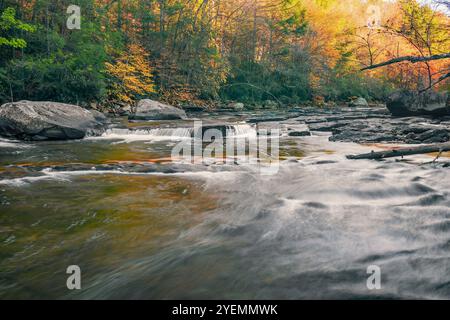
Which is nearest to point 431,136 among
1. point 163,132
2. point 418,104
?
point 418,104

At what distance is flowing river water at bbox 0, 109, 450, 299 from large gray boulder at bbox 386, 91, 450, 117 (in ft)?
35.0

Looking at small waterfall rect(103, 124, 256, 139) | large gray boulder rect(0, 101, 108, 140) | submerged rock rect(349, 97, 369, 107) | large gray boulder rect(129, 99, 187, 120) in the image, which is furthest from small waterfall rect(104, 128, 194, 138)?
submerged rock rect(349, 97, 369, 107)

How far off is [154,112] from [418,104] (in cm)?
1167

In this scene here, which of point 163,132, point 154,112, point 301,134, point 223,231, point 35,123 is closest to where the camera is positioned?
point 223,231

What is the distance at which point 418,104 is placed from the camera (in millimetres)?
15570

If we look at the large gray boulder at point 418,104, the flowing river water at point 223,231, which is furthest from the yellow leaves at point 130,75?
the flowing river water at point 223,231

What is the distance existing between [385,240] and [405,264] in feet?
1.55

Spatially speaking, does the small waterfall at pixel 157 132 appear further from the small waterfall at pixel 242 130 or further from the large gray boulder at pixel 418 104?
the large gray boulder at pixel 418 104

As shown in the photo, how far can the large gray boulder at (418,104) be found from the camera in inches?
591

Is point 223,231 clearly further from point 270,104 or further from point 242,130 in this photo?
point 270,104

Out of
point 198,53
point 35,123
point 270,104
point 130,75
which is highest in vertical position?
point 198,53

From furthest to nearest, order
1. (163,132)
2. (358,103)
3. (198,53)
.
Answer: (358,103), (198,53), (163,132)

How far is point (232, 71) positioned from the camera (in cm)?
2888

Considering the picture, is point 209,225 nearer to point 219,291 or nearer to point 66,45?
point 219,291
